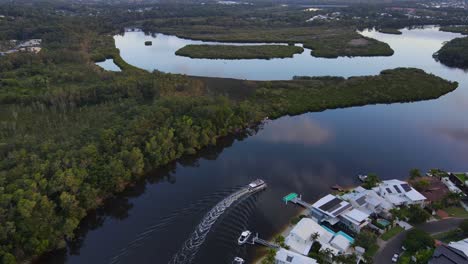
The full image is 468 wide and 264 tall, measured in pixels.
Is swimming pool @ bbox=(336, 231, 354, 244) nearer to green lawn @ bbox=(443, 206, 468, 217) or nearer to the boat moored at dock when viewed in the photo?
the boat moored at dock

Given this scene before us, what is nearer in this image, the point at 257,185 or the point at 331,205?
the point at 331,205

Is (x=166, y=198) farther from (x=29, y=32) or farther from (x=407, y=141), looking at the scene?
(x=29, y=32)

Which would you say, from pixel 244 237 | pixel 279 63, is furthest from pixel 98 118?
pixel 279 63

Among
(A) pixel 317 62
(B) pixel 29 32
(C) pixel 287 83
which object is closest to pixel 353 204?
(C) pixel 287 83

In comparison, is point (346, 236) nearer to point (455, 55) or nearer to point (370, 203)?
point (370, 203)

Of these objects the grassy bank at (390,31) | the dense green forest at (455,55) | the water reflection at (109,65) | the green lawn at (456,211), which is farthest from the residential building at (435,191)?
the grassy bank at (390,31)

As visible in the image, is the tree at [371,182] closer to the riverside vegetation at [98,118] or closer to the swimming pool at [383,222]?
the swimming pool at [383,222]
